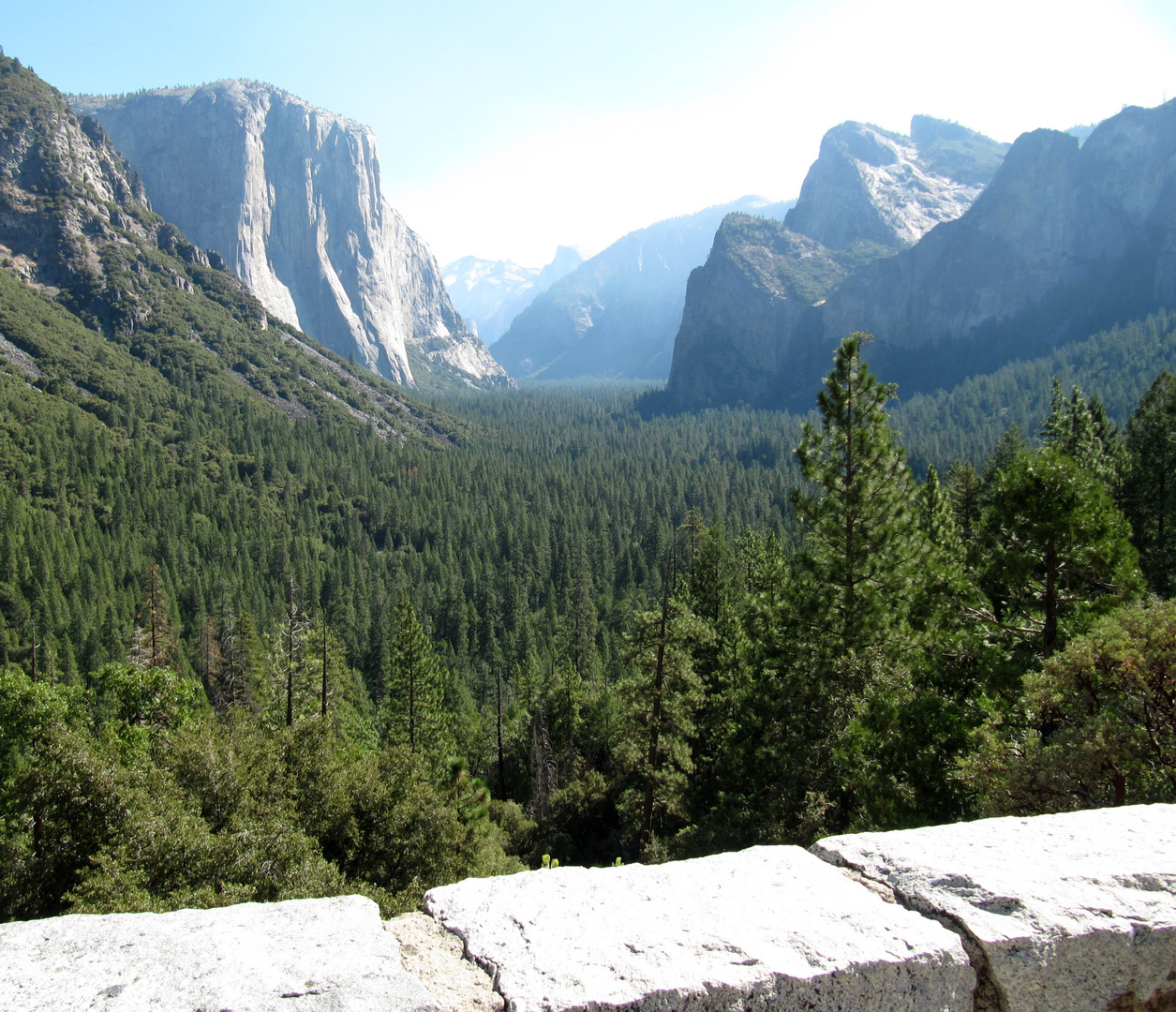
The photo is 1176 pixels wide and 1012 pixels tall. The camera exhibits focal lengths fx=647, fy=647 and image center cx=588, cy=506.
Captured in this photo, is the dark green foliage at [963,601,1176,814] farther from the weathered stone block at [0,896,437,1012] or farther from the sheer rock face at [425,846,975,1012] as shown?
the weathered stone block at [0,896,437,1012]

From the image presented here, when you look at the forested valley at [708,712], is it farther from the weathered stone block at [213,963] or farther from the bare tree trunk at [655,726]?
the weathered stone block at [213,963]

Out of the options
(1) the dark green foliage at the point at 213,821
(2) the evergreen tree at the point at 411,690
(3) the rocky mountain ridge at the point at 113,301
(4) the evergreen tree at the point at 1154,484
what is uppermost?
(3) the rocky mountain ridge at the point at 113,301

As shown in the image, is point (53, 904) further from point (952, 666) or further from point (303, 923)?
point (952, 666)

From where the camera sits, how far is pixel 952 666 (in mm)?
11414

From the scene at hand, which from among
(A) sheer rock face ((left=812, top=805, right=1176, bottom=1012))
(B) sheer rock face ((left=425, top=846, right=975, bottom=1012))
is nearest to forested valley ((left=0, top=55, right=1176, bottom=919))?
(A) sheer rock face ((left=812, top=805, right=1176, bottom=1012))

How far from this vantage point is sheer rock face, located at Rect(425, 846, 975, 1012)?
94.7 inches

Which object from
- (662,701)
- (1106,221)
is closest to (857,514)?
(662,701)

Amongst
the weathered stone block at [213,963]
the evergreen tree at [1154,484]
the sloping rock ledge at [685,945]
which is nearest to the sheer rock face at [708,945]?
the sloping rock ledge at [685,945]

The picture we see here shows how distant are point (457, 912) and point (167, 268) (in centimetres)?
22052

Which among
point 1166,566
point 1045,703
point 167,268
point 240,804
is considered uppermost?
point 167,268

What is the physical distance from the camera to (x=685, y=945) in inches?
102

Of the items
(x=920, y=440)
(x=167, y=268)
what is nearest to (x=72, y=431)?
(x=167, y=268)

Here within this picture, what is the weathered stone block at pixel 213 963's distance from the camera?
90.4 inches

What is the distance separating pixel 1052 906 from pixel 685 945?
1.62 meters
